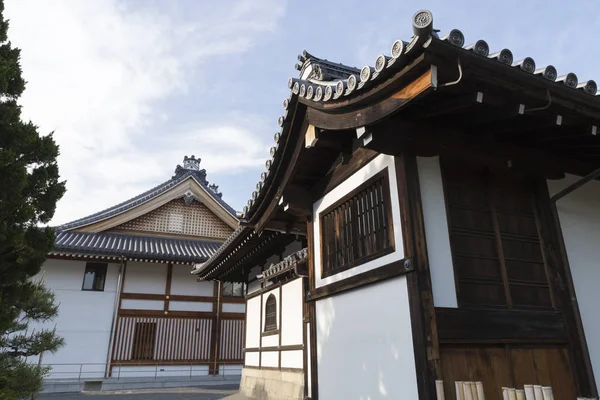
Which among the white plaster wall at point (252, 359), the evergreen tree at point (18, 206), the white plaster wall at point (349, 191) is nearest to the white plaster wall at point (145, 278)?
the white plaster wall at point (252, 359)

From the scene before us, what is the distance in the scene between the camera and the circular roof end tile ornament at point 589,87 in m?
4.05

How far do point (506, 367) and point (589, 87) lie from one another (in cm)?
289

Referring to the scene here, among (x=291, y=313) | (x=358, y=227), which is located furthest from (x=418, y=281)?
(x=291, y=313)

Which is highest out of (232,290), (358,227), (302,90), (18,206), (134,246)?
(134,246)

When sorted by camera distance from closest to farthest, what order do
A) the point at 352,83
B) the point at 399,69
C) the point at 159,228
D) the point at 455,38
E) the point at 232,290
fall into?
the point at 455,38 < the point at 399,69 < the point at 352,83 < the point at 232,290 < the point at 159,228

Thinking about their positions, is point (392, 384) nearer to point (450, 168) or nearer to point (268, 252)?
point (450, 168)

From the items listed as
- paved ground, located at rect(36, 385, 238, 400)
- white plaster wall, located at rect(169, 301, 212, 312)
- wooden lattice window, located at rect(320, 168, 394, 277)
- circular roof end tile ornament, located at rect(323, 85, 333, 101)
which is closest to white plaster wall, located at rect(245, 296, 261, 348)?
paved ground, located at rect(36, 385, 238, 400)

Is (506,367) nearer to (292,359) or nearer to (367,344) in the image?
(367,344)

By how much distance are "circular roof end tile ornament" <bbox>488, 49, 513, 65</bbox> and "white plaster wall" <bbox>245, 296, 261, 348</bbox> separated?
9579 mm

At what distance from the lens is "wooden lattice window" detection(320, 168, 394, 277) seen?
15.7 feet

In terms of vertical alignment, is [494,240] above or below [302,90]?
below

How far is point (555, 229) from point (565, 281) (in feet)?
2.04

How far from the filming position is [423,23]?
3053 mm

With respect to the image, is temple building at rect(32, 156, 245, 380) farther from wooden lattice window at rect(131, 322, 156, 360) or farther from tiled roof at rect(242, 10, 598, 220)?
tiled roof at rect(242, 10, 598, 220)
